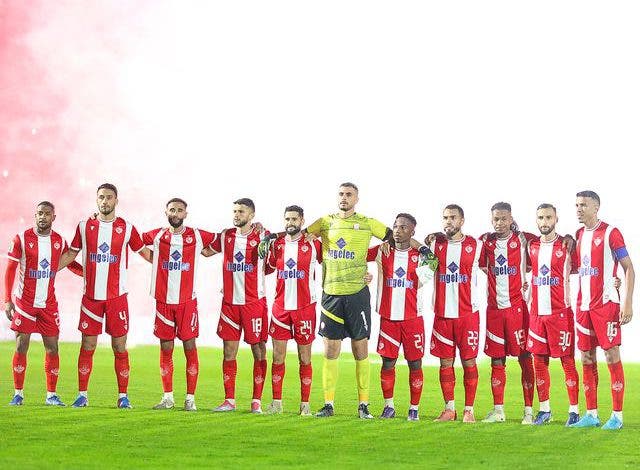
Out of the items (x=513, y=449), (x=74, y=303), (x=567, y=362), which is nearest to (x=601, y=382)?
(x=567, y=362)

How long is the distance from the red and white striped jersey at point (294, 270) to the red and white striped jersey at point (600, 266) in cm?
253

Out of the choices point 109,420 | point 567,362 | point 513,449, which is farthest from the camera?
point 567,362

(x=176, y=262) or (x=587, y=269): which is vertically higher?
(x=176, y=262)

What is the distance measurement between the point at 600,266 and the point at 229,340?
3598mm

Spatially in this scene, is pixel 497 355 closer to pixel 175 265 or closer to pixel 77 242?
pixel 175 265

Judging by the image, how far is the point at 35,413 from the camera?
29.4 ft

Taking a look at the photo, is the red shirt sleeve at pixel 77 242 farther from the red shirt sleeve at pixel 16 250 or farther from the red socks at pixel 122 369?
the red socks at pixel 122 369

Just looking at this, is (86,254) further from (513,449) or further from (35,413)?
(513,449)

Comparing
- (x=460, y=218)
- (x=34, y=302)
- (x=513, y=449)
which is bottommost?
(x=513, y=449)

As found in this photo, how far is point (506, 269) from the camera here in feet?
30.9

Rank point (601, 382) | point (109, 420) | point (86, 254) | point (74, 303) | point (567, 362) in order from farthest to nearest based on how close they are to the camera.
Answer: point (74, 303), point (601, 382), point (86, 254), point (567, 362), point (109, 420)

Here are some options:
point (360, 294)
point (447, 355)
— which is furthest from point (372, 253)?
point (447, 355)

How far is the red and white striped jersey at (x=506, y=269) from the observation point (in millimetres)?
9406

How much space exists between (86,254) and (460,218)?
3702 millimetres
